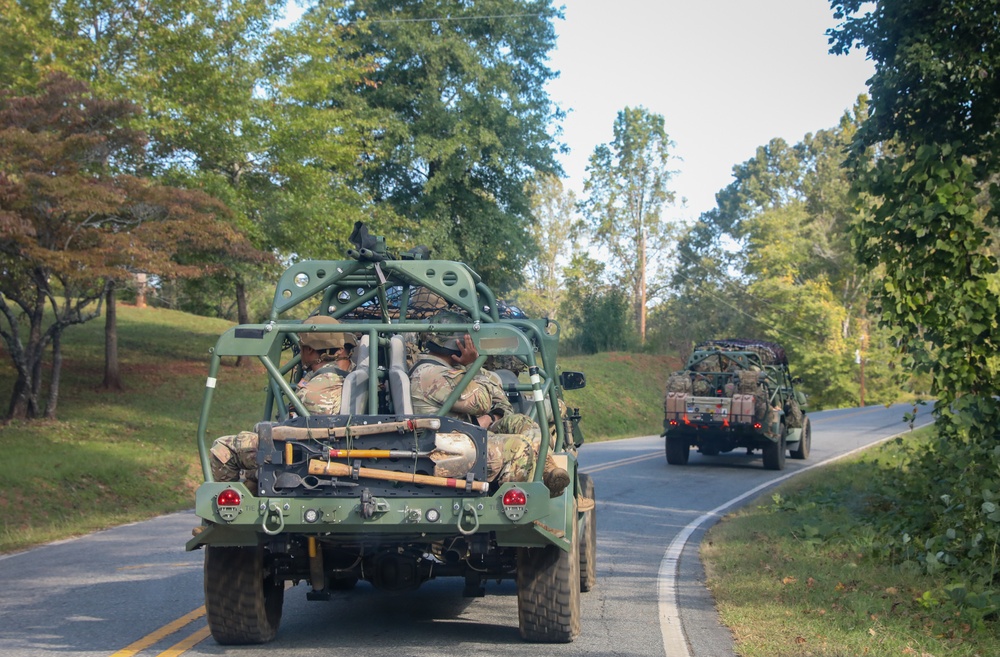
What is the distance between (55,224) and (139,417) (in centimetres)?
569

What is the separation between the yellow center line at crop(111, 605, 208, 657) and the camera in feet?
20.8

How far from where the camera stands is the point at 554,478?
20.1ft

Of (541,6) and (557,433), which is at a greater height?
(541,6)

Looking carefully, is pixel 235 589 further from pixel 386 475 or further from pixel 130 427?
pixel 130 427

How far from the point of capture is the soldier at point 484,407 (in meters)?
6.01

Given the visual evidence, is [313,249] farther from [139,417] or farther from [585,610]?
[585,610]

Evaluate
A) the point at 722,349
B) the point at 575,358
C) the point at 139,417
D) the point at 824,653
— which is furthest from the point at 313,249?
the point at 575,358

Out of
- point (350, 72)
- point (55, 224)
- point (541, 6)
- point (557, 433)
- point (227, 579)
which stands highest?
point (541, 6)

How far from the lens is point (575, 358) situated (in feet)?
143

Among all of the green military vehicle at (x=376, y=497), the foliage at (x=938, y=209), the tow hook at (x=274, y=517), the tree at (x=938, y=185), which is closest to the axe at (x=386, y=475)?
the green military vehicle at (x=376, y=497)

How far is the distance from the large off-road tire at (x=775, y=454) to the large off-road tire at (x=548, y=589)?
13.4 metres

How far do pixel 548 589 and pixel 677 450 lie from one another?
1393 centimetres

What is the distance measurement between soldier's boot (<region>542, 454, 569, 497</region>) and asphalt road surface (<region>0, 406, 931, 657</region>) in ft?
3.50

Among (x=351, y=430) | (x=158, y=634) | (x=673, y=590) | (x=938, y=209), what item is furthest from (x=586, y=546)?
(x=938, y=209)
